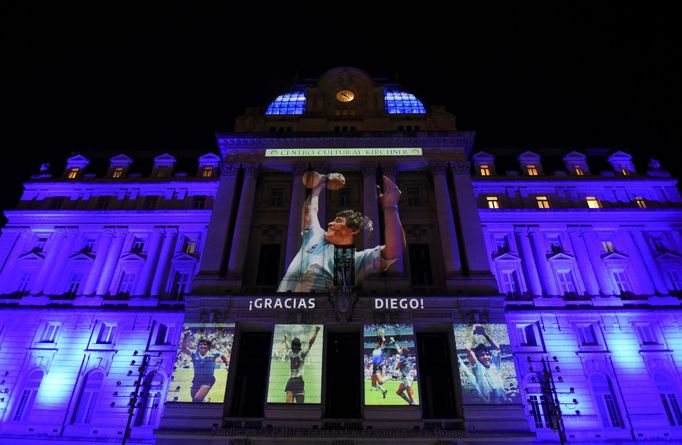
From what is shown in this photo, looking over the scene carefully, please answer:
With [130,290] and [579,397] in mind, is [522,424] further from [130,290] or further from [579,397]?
[130,290]

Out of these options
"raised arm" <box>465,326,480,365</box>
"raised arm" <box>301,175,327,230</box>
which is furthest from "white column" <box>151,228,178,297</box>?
"raised arm" <box>465,326,480,365</box>

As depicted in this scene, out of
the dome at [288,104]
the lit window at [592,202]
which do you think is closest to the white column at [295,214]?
the dome at [288,104]

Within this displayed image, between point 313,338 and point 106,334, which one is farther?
point 106,334

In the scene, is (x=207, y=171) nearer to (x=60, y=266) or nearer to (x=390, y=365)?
(x=60, y=266)

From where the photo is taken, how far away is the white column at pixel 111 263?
43.9 meters

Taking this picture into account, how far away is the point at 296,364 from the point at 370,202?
1629 centimetres

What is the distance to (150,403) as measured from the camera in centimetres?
3819

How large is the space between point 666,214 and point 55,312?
191 feet

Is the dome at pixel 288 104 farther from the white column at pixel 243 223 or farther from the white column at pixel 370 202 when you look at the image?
the white column at pixel 370 202

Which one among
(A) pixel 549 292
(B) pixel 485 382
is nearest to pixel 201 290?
(B) pixel 485 382

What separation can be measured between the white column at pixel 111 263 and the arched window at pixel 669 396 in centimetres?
4817

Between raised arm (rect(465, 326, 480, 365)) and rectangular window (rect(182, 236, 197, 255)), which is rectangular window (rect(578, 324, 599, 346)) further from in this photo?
rectangular window (rect(182, 236, 197, 255))

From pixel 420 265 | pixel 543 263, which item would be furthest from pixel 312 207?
pixel 543 263

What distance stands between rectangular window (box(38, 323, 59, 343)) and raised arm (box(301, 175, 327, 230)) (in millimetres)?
23607
